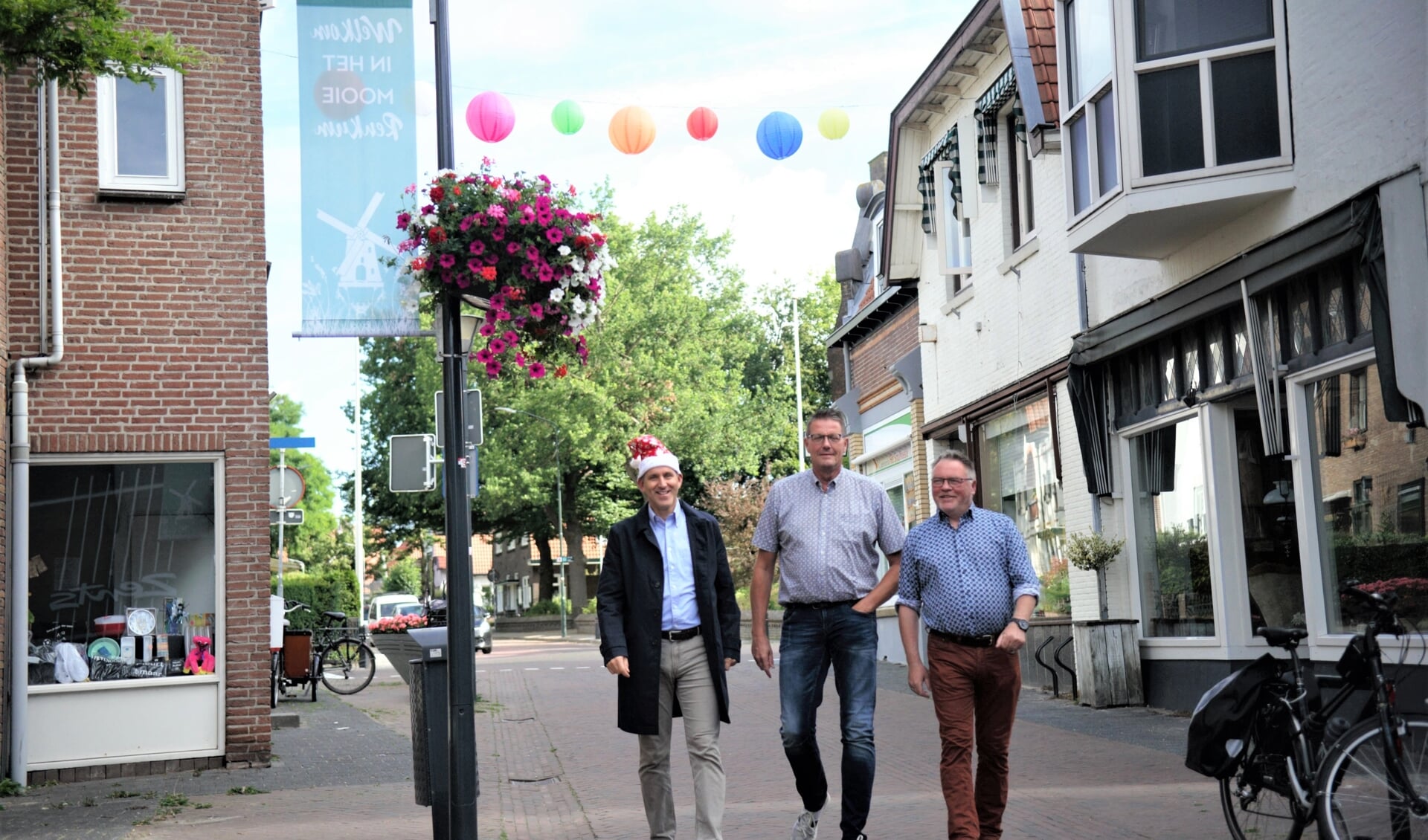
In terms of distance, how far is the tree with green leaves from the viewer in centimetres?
813

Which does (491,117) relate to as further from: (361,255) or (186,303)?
(361,255)

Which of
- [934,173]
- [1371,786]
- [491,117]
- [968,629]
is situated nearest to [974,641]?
[968,629]

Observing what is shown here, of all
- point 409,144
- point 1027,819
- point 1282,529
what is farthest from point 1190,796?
point 409,144

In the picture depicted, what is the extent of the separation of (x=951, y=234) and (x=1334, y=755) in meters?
15.3

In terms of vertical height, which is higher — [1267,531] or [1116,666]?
[1267,531]

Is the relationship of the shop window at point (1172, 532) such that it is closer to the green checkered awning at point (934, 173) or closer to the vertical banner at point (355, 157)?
the green checkered awning at point (934, 173)

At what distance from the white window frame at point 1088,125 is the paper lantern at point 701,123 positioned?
16.3 ft

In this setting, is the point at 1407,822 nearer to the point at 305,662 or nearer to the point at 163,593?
the point at 163,593

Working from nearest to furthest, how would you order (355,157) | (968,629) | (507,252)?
1. (968,629)
2. (507,252)
3. (355,157)

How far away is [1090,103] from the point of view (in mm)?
13938

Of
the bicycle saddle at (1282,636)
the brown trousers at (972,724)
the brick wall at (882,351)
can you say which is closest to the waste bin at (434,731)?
the brown trousers at (972,724)

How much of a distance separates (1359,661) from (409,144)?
6.42m

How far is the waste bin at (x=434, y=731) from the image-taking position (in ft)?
26.3

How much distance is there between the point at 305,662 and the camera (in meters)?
19.9
